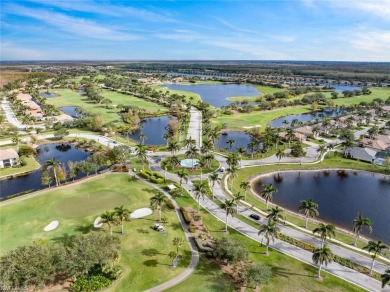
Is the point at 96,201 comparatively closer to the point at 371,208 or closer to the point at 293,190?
the point at 293,190

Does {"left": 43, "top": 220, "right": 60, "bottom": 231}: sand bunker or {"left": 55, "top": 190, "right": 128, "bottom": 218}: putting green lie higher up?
{"left": 55, "top": 190, "right": 128, "bottom": 218}: putting green

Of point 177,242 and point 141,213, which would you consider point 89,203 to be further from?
point 177,242

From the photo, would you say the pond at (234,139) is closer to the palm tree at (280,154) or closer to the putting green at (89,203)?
the palm tree at (280,154)

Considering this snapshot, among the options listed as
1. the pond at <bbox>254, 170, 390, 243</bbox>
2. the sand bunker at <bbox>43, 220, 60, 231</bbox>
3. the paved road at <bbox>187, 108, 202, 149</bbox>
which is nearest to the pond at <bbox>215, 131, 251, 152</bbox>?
the paved road at <bbox>187, 108, 202, 149</bbox>

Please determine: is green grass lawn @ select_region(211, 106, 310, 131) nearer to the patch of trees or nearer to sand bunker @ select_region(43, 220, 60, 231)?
sand bunker @ select_region(43, 220, 60, 231)

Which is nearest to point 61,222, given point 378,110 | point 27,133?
point 27,133

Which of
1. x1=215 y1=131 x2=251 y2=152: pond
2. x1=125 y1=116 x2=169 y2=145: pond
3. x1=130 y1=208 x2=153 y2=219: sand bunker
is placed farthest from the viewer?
x1=125 y1=116 x2=169 y2=145: pond
